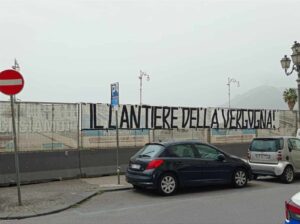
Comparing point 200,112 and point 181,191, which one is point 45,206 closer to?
point 181,191

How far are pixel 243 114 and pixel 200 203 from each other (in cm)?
1143

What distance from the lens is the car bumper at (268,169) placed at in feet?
42.5

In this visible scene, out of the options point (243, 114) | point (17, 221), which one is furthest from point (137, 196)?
point (243, 114)

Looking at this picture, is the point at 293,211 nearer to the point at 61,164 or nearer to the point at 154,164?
the point at 154,164

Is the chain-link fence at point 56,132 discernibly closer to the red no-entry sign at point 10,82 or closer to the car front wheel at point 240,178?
the red no-entry sign at point 10,82

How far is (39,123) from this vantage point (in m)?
13.2

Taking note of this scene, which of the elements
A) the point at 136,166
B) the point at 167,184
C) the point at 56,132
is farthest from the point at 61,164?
the point at 167,184

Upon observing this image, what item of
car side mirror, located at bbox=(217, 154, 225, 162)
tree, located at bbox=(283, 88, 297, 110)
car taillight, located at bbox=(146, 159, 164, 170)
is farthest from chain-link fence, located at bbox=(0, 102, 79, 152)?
tree, located at bbox=(283, 88, 297, 110)

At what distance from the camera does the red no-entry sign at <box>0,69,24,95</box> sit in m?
9.38

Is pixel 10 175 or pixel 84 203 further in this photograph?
pixel 10 175

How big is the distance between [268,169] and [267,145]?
2.65 feet

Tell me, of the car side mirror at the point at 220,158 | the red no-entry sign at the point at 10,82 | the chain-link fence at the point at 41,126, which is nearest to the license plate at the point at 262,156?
the car side mirror at the point at 220,158

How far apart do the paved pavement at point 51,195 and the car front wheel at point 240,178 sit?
302cm

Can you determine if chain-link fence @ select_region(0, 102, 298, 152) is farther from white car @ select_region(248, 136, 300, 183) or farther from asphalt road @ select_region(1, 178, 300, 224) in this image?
white car @ select_region(248, 136, 300, 183)
